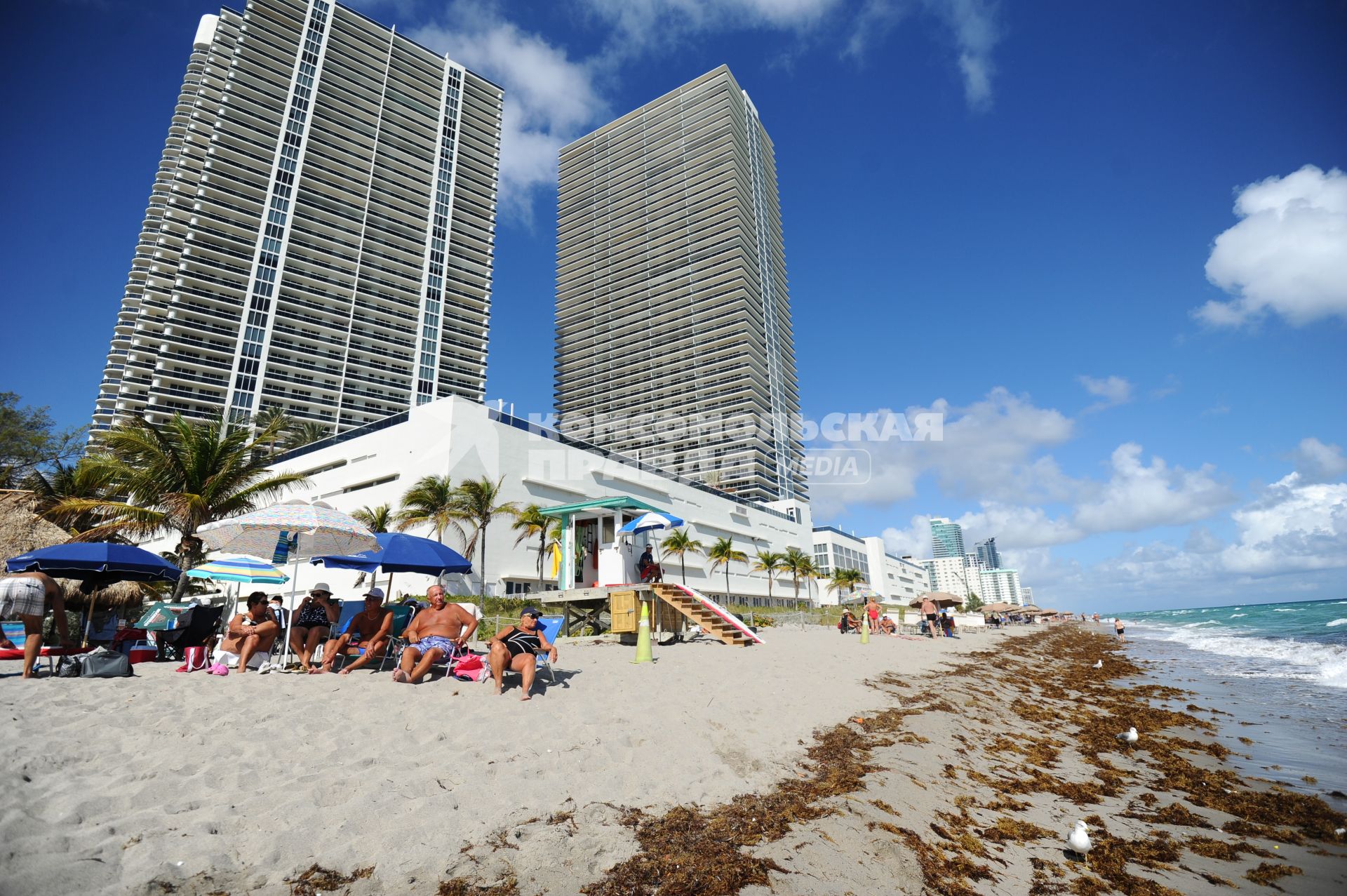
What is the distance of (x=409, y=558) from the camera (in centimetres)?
841

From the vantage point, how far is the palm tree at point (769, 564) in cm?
4556


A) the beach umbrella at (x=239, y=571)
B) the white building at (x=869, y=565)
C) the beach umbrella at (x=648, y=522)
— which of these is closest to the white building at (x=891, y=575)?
the white building at (x=869, y=565)

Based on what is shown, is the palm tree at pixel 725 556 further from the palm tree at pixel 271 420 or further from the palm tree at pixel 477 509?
the palm tree at pixel 271 420

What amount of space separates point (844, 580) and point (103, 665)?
2348 inches

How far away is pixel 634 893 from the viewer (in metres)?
2.94

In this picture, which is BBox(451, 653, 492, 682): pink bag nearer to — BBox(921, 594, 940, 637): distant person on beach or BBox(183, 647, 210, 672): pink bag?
BBox(183, 647, 210, 672): pink bag

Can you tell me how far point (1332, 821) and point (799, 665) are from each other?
19.9 feet

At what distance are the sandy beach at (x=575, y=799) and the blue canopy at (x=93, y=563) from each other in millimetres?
1939

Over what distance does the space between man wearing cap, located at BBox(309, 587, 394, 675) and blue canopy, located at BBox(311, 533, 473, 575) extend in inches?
17.8

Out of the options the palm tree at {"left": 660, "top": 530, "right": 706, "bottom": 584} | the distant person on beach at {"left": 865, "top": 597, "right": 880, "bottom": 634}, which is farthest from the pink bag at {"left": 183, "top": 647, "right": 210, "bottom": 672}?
the palm tree at {"left": 660, "top": 530, "right": 706, "bottom": 584}

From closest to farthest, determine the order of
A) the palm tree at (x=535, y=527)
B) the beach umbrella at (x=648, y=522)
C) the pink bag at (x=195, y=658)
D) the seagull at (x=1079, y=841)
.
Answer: the seagull at (x=1079, y=841) → the pink bag at (x=195, y=658) → the beach umbrella at (x=648, y=522) → the palm tree at (x=535, y=527)

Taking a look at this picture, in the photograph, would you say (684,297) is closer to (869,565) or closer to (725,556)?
(869,565)

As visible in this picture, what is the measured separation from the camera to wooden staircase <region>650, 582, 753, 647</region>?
513 inches

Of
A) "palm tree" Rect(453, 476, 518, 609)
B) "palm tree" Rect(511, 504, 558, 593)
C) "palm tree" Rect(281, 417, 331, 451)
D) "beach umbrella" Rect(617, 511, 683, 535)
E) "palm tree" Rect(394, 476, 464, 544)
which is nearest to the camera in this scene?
"beach umbrella" Rect(617, 511, 683, 535)
